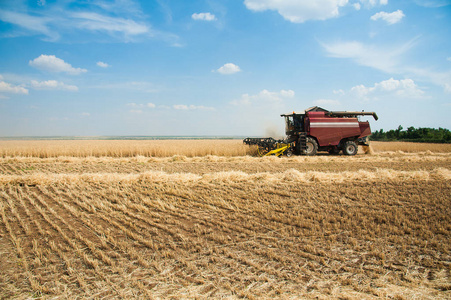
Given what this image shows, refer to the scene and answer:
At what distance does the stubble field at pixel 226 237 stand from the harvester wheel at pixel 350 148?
30.1ft

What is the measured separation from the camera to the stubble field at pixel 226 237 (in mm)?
3238

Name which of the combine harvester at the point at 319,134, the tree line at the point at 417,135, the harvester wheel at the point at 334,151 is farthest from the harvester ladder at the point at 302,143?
the tree line at the point at 417,135

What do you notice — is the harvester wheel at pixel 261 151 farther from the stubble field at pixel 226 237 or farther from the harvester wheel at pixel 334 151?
the stubble field at pixel 226 237

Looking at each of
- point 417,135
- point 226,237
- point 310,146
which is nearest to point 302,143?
point 310,146

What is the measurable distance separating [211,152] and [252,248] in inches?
560

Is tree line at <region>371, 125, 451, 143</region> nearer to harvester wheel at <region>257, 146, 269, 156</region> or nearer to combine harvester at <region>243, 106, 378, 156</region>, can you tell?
combine harvester at <region>243, 106, 378, 156</region>

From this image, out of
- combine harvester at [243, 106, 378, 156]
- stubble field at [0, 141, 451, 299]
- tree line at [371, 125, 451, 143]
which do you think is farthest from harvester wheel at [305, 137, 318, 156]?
tree line at [371, 125, 451, 143]

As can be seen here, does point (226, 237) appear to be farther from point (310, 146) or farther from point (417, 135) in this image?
point (417, 135)

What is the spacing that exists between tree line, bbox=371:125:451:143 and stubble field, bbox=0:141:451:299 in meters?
33.9

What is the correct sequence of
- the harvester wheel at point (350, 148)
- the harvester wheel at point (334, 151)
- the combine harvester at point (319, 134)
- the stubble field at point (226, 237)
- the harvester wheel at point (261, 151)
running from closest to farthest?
the stubble field at point (226, 237)
the combine harvester at point (319, 134)
the harvester wheel at point (261, 151)
the harvester wheel at point (350, 148)
the harvester wheel at point (334, 151)

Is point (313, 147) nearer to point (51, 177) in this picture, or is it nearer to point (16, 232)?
point (51, 177)

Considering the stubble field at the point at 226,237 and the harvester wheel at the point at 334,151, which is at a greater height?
the harvester wheel at the point at 334,151

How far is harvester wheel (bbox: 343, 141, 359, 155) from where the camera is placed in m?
17.0

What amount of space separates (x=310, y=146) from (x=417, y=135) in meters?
33.7
